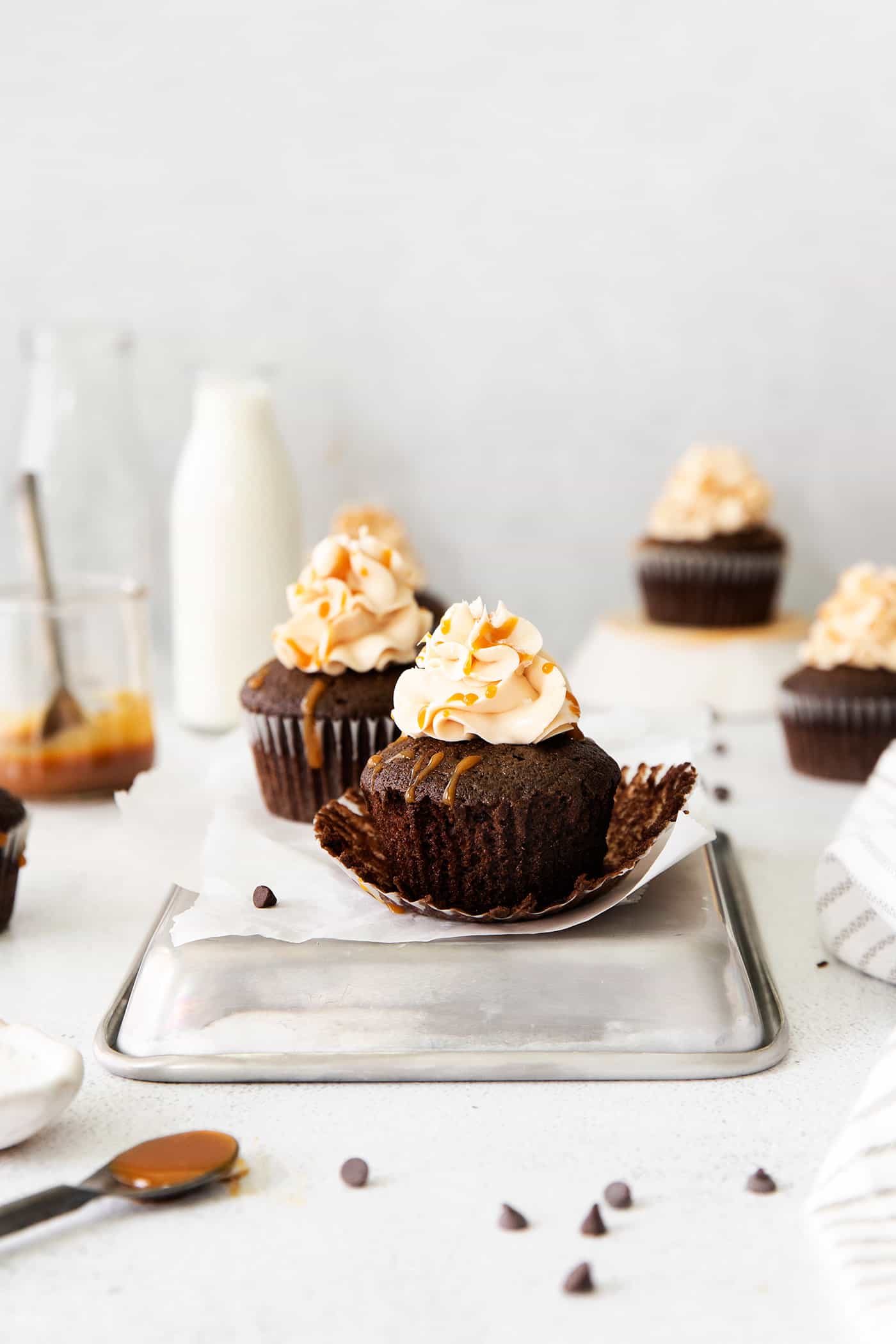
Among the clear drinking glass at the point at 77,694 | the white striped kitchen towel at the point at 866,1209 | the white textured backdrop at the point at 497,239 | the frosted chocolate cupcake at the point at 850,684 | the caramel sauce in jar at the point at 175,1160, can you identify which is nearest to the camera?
the white striped kitchen towel at the point at 866,1209

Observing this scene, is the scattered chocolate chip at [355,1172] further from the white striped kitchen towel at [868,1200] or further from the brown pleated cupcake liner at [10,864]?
the brown pleated cupcake liner at [10,864]

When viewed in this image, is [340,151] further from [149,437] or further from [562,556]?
[562,556]

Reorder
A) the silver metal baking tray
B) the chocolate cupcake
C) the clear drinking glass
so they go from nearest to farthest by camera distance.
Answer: the silver metal baking tray → the chocolate cupcake → the clear drinking glass

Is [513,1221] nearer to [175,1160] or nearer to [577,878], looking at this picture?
[175,1160]

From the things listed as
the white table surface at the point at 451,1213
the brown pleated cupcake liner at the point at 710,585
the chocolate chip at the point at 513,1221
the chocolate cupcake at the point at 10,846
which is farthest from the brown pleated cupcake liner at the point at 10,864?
the brown pleated cupcake liner at the point at 710,585

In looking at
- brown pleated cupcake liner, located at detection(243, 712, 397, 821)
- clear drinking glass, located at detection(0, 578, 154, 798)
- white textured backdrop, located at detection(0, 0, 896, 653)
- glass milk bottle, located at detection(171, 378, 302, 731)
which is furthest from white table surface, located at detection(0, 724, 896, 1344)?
white textured backdrop, located at detection(0, 0, 896, 653)

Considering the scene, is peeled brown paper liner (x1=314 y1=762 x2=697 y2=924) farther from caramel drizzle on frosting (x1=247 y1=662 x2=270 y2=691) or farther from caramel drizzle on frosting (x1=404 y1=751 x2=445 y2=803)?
caramel drizzle on frosting (x1=247 y1=662 x2=270 y2=691)
